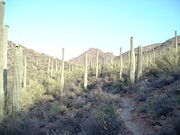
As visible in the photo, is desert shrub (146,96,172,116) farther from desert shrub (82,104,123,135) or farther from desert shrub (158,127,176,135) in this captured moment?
desert shrub (158,127,176,135)

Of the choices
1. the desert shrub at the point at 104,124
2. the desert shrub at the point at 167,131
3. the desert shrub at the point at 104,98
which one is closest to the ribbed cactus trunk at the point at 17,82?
the desert shrub at the point at 104,124

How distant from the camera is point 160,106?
8.40 m

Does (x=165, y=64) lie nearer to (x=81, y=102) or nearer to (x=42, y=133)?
(x=81, y=102)

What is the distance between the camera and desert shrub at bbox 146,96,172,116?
8.02 metres

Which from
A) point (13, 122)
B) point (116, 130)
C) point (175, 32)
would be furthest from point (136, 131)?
point (175, 32)

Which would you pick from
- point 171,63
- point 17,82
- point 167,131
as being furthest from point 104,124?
point 171,63

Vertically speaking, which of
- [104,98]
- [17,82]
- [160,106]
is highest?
[17,82]

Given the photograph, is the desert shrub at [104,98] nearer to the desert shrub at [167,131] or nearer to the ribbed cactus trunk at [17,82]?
the ribbed cactus trunk at [17,82]

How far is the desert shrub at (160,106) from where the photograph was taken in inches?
316

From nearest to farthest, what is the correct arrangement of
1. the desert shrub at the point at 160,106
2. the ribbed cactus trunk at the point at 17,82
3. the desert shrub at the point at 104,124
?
1. the desert shrub at the point at 104,124
2. the desert shrub at the point at 160,106
3. the ribbed cactus trunk at the point at 17,82

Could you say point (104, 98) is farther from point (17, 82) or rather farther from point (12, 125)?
point (12, 125)

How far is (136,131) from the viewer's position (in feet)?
24.2

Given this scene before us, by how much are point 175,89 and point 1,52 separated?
23.6ft

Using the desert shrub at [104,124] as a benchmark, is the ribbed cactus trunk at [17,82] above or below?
above
